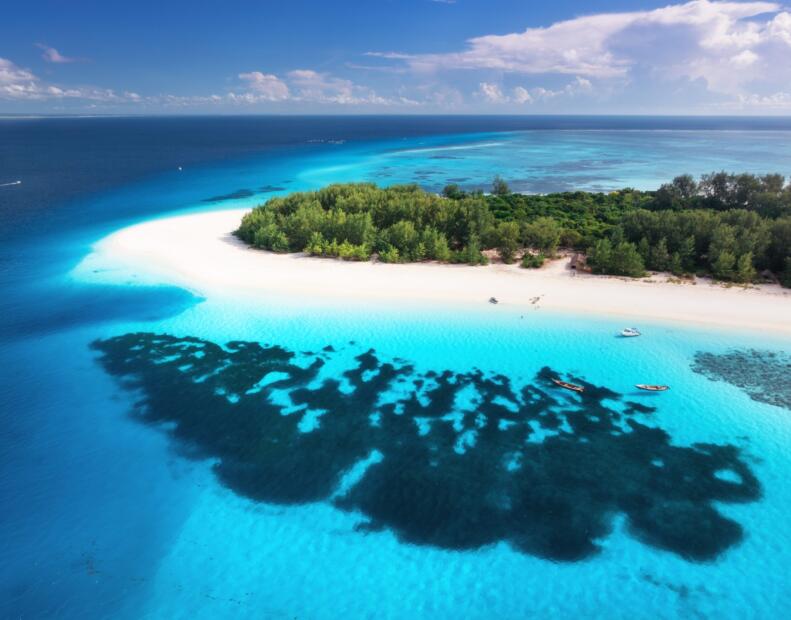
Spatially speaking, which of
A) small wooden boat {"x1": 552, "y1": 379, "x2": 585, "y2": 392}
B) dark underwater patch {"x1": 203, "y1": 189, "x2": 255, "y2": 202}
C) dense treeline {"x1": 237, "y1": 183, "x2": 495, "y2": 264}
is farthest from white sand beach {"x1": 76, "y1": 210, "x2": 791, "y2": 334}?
dark underwater patch {"x1": 203, "y1": 189, "x2": 255, "y2": 202}

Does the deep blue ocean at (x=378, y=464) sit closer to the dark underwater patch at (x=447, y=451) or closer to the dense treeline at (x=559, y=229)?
the dark underwater patch at (x=447, y=451)

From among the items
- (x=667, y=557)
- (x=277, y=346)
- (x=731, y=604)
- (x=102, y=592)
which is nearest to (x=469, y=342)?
(x=277, y=346)

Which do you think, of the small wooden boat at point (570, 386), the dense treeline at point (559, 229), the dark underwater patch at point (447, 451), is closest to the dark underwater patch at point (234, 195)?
the dense treeline at point (559, 229)

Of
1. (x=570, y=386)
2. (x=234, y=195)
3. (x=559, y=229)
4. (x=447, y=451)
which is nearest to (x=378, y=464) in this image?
(x=447, y=451)

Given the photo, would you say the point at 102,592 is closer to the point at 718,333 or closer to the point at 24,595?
the point at 24,595

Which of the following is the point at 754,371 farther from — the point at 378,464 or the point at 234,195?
the point at 234,195

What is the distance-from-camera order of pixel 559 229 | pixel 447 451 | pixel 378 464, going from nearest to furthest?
pixel 378 464 < pixel 447 451 < pixel 559 229
